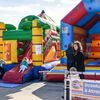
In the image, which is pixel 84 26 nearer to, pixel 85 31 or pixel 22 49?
pixel 85 31

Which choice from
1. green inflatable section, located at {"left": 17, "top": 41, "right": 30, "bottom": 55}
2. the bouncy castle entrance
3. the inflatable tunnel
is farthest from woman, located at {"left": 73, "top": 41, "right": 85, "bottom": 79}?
green inflatable section, located at {"left": 17, "top": 41, "right": 30, "bottom": 55}

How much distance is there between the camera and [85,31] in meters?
11.5

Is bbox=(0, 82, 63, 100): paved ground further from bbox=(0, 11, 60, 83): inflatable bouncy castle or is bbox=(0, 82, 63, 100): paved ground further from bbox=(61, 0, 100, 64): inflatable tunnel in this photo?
bbox=(61, 0, 100, 64): inflatable tunnel

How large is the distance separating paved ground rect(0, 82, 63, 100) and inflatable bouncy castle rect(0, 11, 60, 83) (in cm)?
80

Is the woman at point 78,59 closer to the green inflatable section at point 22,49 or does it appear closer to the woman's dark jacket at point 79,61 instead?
the woman's dark jacket at point 79,61

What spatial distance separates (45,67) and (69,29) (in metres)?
1.47

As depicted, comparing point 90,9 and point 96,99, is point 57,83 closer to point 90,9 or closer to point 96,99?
point 90,9

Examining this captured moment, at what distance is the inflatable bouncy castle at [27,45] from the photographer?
9352mm

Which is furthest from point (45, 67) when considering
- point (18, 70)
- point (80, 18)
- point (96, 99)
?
point (96, 99)

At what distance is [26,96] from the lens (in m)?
6.95

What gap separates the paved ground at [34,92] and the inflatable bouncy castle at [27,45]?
0.80m

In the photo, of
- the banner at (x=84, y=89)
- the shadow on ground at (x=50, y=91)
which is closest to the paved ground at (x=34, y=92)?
the shadow on ground at (x=50, y=91)

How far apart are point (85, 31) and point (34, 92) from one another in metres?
4.74

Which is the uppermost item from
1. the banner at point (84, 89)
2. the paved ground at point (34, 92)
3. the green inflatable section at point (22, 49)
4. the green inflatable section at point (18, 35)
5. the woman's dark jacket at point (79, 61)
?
the green inflatable section at point (18, 35)
